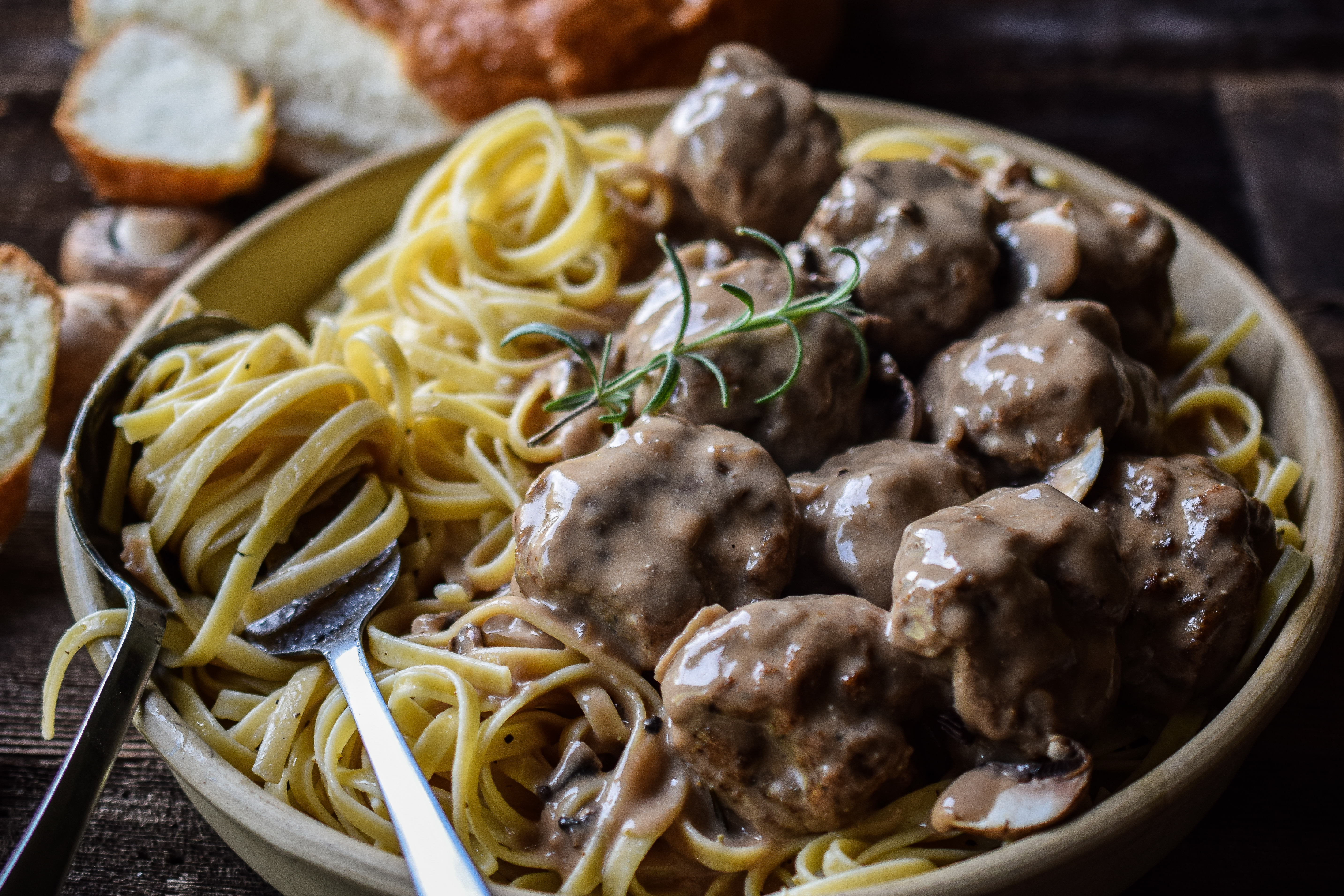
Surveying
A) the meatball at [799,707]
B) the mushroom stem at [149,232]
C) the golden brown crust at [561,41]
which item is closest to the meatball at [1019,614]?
the meatball at [799,707]

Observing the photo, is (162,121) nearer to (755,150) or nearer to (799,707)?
(755,150)

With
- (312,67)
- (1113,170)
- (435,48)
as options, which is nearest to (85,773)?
(435,48)

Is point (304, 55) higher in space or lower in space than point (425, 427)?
higher

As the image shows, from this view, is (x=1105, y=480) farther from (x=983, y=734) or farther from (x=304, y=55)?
(x=304, y=55)

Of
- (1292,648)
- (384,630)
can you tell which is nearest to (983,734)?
(1292,648)

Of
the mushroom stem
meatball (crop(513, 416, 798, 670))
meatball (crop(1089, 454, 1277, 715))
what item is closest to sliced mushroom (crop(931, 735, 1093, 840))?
meatball (crop(1089, 454, 1277, 715))

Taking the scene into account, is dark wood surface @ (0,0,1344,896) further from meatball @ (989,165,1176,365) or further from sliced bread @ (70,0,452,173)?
meatball @ (989,165,1176,365)
